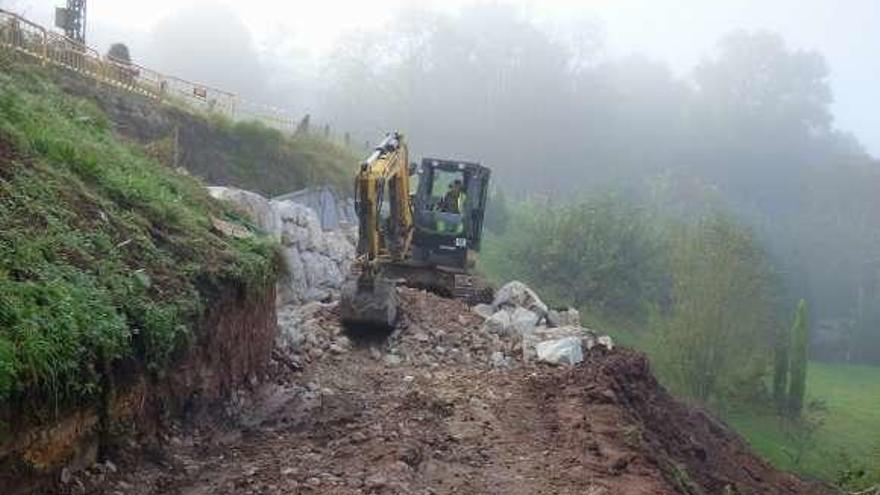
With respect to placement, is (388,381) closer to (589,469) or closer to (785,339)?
(589,469)

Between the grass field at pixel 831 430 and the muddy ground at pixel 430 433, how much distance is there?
35.4ft

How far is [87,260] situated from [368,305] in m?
6.18

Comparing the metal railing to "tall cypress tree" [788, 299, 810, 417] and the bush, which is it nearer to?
the bush

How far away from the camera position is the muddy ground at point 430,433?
7.13m

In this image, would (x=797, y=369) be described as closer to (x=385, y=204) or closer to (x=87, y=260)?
(x=385, y=204)

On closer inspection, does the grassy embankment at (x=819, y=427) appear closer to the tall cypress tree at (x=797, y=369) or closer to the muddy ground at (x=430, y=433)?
the tall cypress tree at (x=797, y=369)

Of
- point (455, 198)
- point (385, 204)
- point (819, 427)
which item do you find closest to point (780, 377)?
point (819, 427)

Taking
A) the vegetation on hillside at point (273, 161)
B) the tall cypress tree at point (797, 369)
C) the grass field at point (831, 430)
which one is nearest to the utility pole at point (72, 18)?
the vegetation on hillside at point (273, 161)

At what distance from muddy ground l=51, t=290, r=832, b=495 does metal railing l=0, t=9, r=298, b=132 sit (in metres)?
9.75

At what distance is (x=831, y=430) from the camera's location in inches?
1398

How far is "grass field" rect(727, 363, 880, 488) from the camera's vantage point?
29047 mm

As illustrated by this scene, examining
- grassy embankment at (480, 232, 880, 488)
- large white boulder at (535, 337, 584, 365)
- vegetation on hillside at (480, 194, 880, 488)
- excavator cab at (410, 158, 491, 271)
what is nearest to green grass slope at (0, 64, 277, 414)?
large white boulder at (535, 337, 584, 365)

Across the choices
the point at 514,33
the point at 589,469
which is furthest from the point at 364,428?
the point at 514,33

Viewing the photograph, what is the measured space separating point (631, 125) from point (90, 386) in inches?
3223
